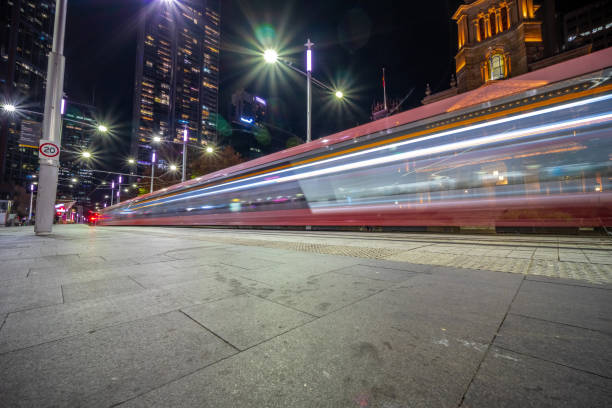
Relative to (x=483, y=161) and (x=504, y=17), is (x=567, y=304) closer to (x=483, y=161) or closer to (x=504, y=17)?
(x=483, y=161)

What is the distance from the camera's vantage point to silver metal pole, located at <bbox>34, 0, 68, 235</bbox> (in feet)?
27.8

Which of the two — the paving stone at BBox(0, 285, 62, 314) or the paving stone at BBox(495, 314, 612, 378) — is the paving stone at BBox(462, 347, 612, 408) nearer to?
the paving stone at BBox(495, 314, 612, 378)

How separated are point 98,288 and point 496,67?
123 feet

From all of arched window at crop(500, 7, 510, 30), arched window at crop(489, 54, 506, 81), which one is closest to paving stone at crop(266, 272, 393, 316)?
arched window at crop(489, 54, 506, 81)

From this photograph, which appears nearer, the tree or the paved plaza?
the paved plaza

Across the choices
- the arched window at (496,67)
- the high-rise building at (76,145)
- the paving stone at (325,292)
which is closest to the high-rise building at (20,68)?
the high-rise building at (76,145)

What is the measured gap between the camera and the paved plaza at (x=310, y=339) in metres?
0.89

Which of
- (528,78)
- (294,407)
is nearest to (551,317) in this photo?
(294,407)

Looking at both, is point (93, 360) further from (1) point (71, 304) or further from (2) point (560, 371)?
(2) point (560, 371)

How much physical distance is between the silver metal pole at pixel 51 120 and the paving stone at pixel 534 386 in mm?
12311

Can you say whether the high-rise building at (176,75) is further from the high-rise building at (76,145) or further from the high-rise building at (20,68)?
the high-rise building at (20,68)

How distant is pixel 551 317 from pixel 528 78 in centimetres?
568

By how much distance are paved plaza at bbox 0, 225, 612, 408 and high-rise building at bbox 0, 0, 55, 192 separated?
238 ft

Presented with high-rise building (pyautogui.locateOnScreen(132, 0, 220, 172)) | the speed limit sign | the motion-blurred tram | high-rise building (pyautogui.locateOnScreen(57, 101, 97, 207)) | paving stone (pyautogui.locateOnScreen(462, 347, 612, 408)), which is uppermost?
high-rise building (pyautogui.locateOnScreen(132, 0, 220, 172))
